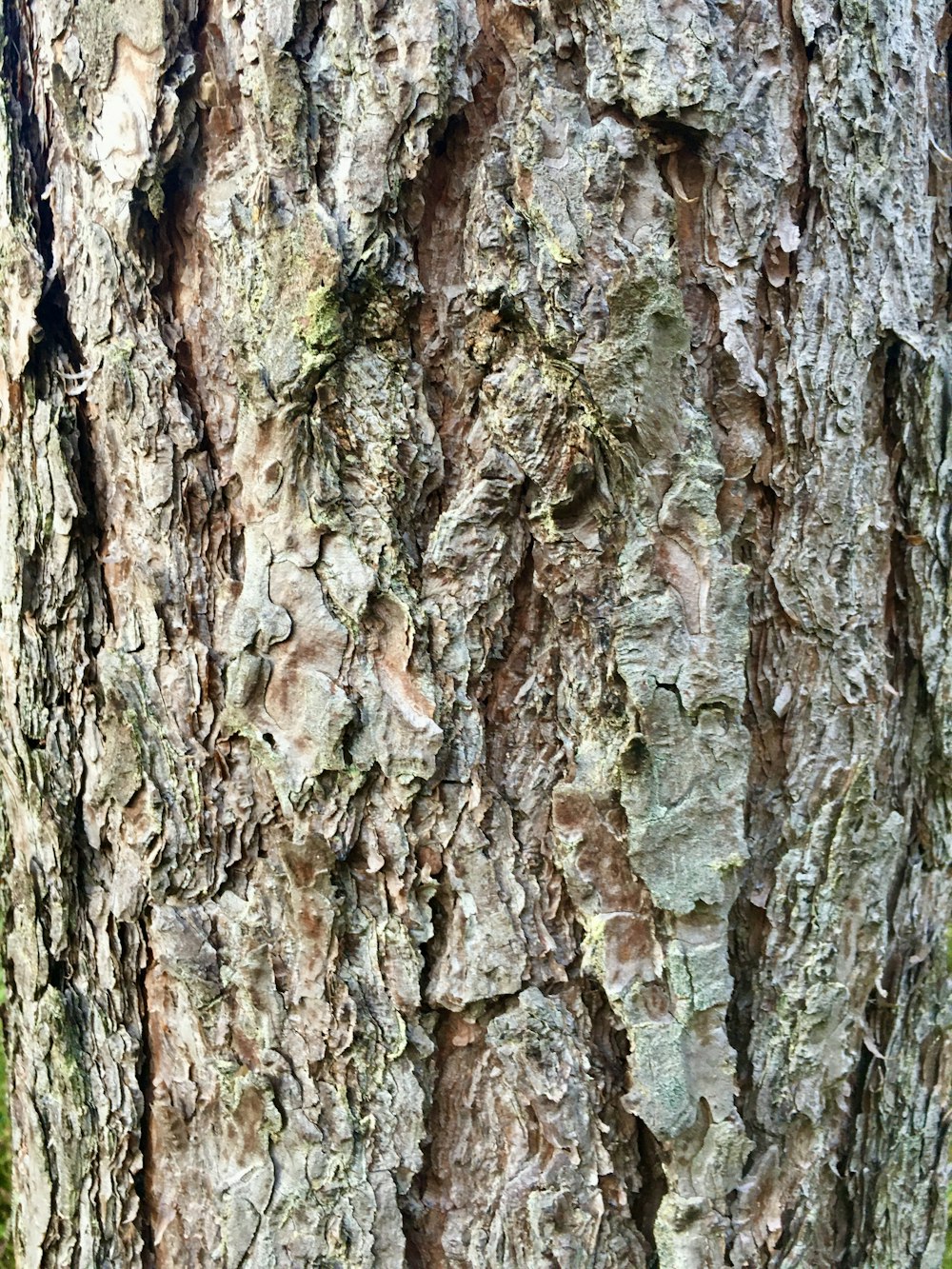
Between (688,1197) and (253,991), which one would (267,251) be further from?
(688,1197)

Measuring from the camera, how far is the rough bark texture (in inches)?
33.4

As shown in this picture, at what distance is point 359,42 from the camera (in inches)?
33.0

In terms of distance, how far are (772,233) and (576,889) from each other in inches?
24.2

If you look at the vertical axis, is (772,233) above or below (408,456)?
above

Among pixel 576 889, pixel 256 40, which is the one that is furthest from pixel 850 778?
pixel 256 40

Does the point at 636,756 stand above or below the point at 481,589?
below

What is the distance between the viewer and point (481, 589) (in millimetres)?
887

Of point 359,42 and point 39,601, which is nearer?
point 359,42

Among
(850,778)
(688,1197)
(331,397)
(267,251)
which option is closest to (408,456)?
(331,397)

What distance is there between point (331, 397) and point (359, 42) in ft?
0.97

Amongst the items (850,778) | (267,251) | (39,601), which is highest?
(267,251)

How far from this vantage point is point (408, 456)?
88 centimetres

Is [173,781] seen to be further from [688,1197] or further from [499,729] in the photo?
[688,1197]

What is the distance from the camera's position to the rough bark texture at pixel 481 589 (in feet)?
2.79
